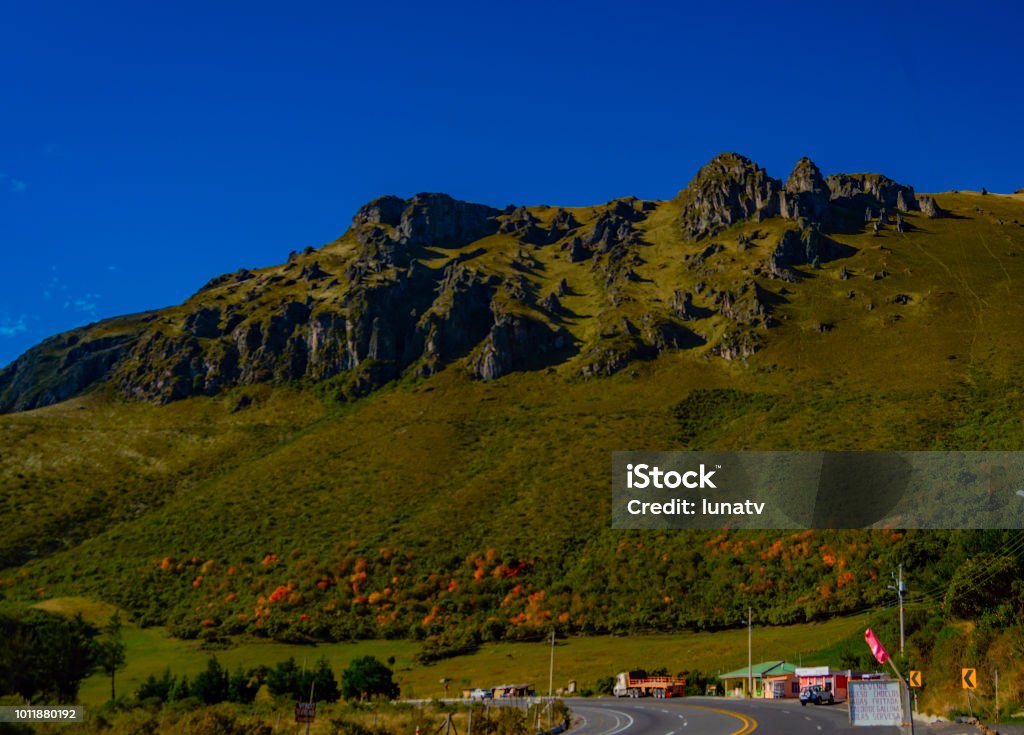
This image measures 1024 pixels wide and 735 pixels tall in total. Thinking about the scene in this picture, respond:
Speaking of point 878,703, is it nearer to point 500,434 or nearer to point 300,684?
point 300,684

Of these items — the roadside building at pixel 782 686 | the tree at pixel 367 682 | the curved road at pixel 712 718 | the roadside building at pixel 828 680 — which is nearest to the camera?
the curved road at pixel 712 718

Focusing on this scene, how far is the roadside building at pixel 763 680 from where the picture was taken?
56.6m

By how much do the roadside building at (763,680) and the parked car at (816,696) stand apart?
642 cm

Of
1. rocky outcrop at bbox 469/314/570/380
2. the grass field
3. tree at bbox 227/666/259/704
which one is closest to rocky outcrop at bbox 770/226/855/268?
rocky outcrop at bbox 469/314/570/380

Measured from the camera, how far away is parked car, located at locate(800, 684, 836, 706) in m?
47.6

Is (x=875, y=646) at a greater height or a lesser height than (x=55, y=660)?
greater

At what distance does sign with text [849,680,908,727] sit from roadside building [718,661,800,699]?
139 ft

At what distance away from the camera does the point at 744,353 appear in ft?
482

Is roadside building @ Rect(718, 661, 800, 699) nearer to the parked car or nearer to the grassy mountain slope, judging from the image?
the parked car

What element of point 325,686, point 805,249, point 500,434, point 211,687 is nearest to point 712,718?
point 325,686

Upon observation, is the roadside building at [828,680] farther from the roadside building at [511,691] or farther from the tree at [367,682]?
the tree at [367,682]

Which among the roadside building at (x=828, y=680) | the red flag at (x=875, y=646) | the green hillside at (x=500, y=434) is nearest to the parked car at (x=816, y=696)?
the roadside building at (x=828, y=680)

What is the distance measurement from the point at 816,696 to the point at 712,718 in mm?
12284

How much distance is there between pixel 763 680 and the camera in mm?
58031
